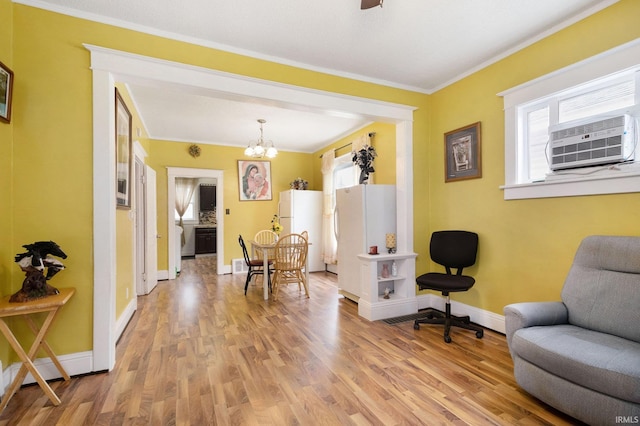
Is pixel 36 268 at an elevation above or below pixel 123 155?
below

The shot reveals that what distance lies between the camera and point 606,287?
75.4 inches

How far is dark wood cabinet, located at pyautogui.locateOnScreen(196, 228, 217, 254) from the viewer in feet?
28.9

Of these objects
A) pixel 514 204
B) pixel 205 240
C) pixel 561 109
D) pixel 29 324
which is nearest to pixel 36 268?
pixel 29 324

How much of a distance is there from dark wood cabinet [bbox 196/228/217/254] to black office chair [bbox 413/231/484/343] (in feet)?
23.7

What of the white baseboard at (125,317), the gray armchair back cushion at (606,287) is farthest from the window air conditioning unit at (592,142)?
the white baseboard at (125,317)

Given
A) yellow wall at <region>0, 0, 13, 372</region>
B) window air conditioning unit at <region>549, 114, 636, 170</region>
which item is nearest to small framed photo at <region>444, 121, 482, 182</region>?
window air conditioning unit at <region>549, 114, 636, 170</region>

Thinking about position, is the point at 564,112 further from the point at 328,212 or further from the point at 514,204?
the point at 328,212

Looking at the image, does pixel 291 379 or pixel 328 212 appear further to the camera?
pixel 328 212

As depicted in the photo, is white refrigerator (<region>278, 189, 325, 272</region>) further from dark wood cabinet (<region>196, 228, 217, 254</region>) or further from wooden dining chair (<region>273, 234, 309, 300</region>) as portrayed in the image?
dark wood cabinet (<region>196, 228, 217, 254</region>)

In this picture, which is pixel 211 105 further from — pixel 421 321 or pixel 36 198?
pixel 421 321

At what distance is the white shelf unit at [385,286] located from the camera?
3348 mm

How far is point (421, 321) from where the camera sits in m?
3.00

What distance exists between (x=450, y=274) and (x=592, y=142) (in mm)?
1648

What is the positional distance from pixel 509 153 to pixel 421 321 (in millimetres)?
1863
